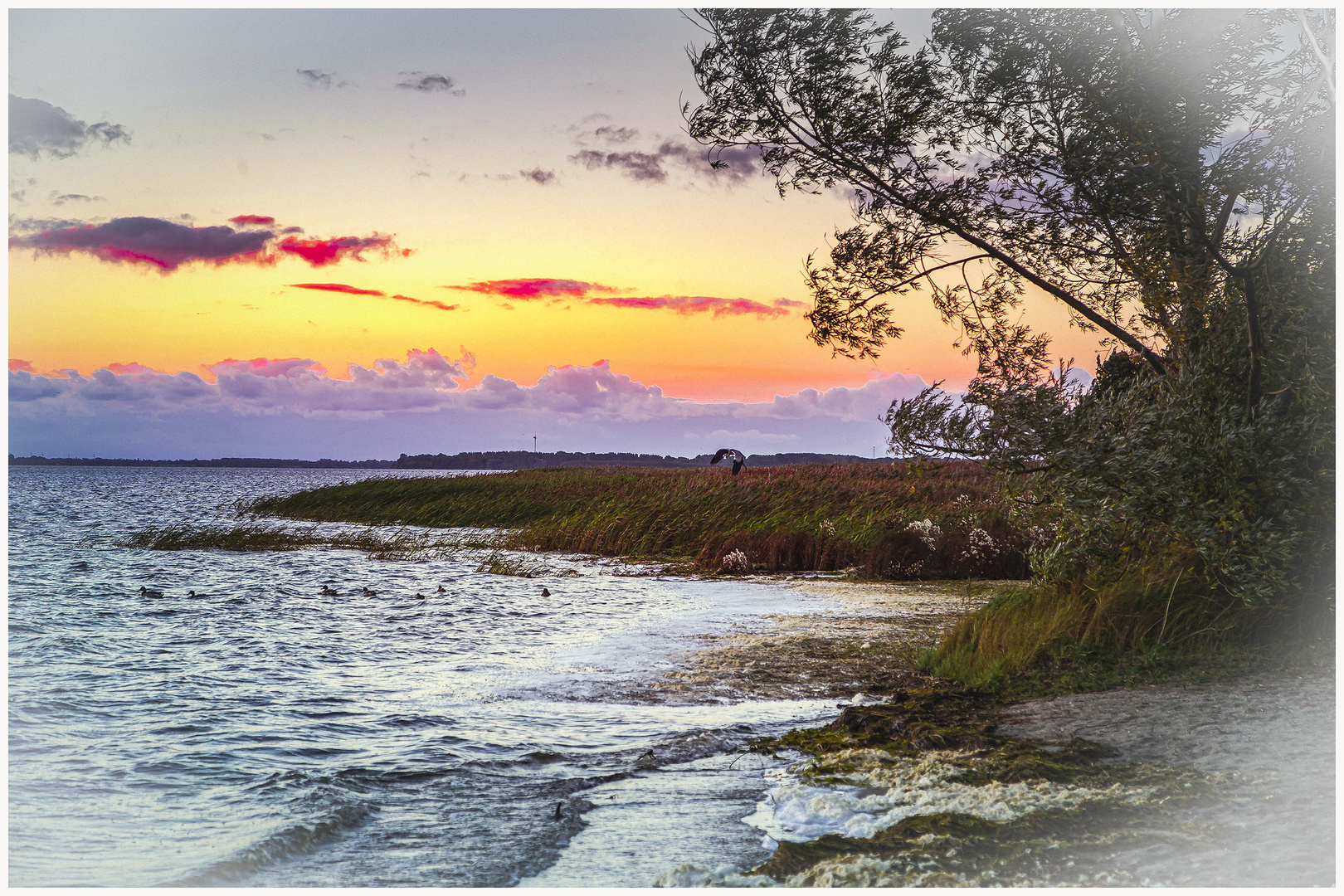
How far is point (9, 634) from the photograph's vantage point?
47.1 feet

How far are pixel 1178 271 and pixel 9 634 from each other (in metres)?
18.0

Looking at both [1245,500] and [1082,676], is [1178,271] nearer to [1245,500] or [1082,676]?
[1245,500]

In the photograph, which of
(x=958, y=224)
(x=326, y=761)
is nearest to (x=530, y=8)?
(x=958, y=224)

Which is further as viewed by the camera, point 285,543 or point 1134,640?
point 285,543

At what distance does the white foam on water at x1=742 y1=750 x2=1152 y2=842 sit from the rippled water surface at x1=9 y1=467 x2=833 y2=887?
0.30 meters

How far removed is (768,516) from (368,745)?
18993mm

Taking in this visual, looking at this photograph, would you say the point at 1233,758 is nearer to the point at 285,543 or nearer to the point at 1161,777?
the point at 1161,777

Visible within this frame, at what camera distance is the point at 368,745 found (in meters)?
8.26

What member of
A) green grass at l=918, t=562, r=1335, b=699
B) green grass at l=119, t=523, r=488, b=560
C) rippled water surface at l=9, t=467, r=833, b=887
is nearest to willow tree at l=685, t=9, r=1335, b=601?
green grass at l=918, t=562, r=1335, b=699

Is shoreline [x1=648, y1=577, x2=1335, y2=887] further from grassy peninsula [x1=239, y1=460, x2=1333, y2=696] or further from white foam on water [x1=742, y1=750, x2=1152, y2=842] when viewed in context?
grassy peninsula [x1=239, y1=460, x2=1333, y2=696]

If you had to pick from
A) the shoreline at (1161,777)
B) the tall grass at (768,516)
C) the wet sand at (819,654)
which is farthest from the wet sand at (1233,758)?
the tall grass at (768,516)

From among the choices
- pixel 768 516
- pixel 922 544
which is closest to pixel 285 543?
pixel 768 516

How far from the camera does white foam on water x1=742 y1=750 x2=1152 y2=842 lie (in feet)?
18.4

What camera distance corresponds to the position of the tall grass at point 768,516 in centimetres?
2064
